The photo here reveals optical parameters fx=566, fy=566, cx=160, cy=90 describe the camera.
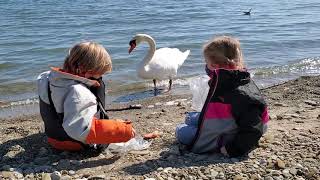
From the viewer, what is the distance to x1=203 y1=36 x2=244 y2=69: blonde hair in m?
5.27

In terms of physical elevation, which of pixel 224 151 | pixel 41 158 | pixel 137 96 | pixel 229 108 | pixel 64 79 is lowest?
pixel 137 96

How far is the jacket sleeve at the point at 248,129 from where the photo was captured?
5121mm

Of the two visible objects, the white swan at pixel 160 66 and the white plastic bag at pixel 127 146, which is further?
the white swan at pixel 160 66

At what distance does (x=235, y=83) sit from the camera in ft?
17.0

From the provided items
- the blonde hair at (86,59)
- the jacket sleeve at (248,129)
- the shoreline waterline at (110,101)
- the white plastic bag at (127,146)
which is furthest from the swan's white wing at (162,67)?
the jacket sleeve at (248,129)

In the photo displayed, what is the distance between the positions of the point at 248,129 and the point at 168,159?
80 centimetres

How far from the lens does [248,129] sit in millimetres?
5129

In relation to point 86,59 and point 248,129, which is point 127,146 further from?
point 248,129

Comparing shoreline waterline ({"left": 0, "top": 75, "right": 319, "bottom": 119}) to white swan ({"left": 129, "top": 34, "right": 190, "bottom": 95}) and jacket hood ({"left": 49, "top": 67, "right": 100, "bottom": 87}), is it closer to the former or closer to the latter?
white swan ({"left": 129, "top": 34, "right": 190, "bottom": 95})

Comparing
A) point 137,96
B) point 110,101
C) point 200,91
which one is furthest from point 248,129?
point 137,96

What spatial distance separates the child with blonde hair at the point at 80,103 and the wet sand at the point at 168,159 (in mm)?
254

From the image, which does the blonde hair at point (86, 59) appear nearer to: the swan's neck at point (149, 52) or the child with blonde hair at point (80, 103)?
the child with blonde hair at point (80, 103)

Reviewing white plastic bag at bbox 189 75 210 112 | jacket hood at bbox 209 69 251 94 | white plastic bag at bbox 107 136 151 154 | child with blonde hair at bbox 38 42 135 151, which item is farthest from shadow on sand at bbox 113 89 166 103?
jacket hood at bbox 209 69 251 94

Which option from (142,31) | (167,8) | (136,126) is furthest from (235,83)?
(167,8)
